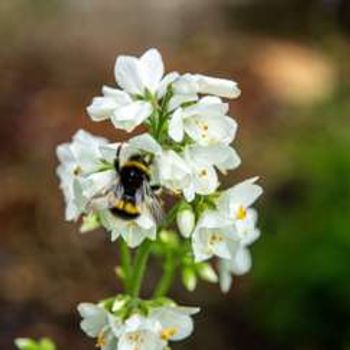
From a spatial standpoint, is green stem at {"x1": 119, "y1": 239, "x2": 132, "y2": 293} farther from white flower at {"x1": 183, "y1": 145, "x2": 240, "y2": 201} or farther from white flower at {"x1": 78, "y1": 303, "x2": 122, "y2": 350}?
white flower at {"x1": 183, "y1": 145, "x2": 240, "y2": 201}

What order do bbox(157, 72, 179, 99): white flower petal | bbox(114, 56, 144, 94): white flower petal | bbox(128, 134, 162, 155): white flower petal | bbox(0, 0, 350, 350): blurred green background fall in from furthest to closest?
1. bbox(0, 0, 350, 350): blurred green background
2. bbox(114, 56, 144, 94): white flower petal
3. bbox(157, 72, 179, 99): white flower petal
4. bbox(128, 134, 162, 155): white flower petal

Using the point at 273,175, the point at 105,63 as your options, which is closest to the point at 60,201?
the point at 273,175

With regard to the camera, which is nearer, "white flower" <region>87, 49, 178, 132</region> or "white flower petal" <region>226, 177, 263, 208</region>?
"white flower" <region>87, 49, 178, 132</region>

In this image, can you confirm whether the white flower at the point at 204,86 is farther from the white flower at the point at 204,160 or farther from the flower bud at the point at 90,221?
the flower bud at the point at 90,221

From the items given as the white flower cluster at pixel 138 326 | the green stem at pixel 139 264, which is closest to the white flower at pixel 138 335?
the white flower cluster at pixel 138 326

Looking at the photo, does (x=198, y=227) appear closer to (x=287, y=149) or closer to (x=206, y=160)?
(x=206, y=160)

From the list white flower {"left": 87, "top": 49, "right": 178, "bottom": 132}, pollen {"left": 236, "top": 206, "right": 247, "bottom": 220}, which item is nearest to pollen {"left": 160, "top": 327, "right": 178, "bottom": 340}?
pollen {"left": 236, "top": 206, "right": 247, "bottom": 220}

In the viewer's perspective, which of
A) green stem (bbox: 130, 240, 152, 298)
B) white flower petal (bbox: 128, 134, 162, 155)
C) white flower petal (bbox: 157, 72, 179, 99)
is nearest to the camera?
white flower petal (bbox: 128, 134, 162, 155)
